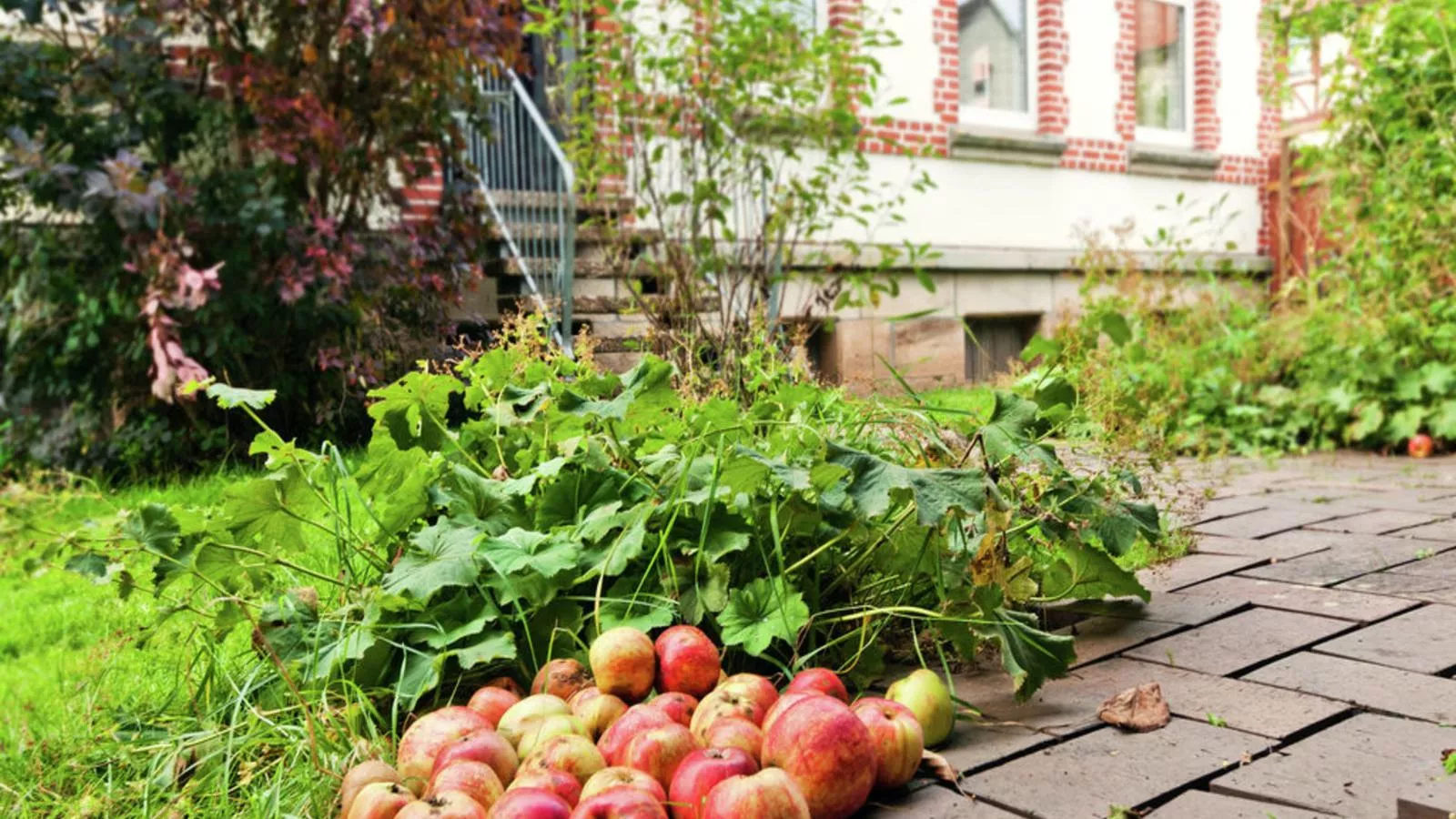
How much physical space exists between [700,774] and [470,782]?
32 centimetres

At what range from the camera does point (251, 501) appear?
221 centimetres

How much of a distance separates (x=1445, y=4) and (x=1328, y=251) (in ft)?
4.34

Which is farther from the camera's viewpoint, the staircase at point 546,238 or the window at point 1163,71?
the window at point 1163,71

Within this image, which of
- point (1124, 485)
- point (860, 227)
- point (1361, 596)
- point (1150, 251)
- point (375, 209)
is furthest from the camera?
point (1150, 251)

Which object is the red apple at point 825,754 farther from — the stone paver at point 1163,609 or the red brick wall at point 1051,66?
the red brick wall at point 1051,66

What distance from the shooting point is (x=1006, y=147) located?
31.3 feet

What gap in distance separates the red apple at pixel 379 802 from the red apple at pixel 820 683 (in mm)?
617

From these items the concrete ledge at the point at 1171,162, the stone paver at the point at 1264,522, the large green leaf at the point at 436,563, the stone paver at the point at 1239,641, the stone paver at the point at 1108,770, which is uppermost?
the concrete ledge at the point at 1171,162

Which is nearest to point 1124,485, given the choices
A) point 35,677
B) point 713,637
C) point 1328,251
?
point 713,637

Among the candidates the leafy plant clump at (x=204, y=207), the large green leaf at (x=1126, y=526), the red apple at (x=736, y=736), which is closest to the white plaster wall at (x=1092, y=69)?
the leafy plant clump at (x=204, y=207)

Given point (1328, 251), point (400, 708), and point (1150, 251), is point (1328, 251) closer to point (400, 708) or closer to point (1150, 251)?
point (1150, 251)

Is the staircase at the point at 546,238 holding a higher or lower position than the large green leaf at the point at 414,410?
higher

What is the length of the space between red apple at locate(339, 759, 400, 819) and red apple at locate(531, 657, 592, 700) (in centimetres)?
35

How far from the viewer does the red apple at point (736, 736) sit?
179 cm
